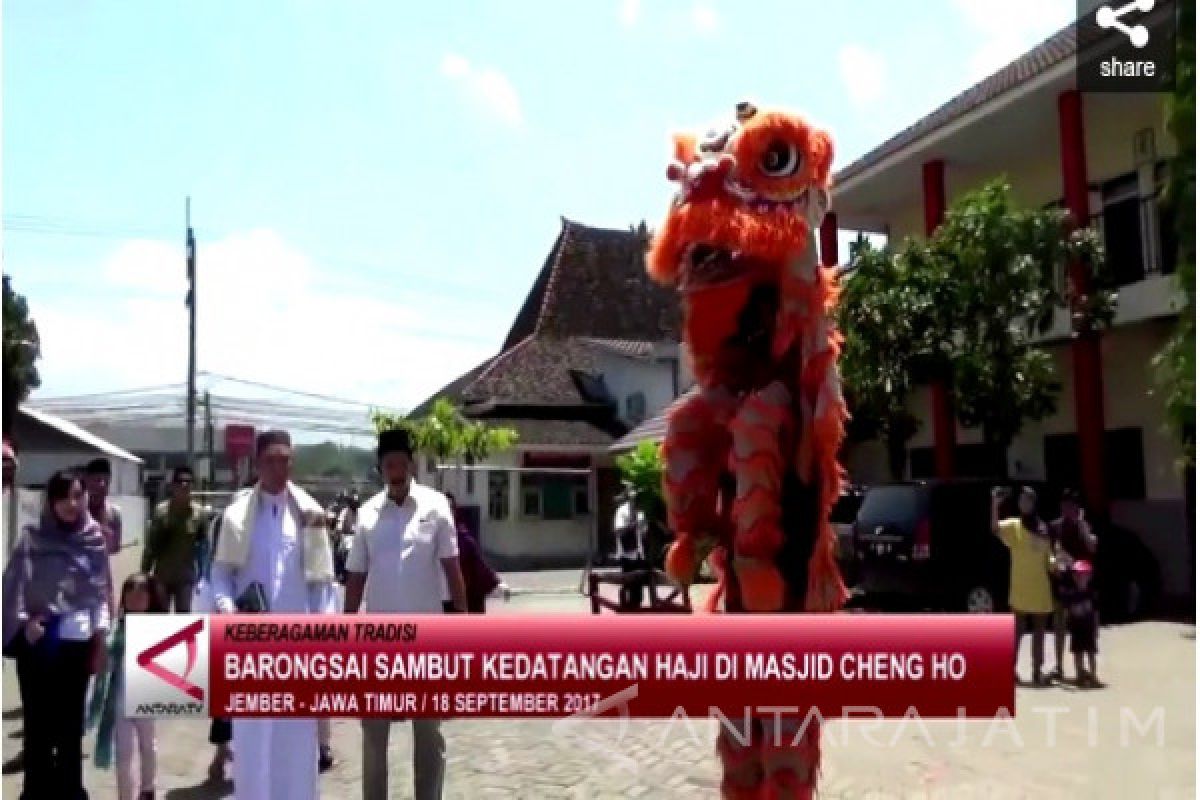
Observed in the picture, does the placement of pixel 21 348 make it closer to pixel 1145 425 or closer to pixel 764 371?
pixel 1145 425

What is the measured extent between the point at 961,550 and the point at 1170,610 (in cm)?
303

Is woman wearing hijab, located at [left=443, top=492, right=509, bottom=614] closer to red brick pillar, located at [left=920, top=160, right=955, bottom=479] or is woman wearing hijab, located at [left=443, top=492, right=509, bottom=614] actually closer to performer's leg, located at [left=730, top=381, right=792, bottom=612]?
performer's leg, located at [left=730, top=381, right=792, bottom=612]

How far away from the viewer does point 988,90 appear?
49.2ft

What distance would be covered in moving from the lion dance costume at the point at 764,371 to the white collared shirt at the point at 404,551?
1.48 m

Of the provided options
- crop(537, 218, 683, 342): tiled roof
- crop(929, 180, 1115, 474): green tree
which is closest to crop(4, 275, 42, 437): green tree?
crop(537, 218, 683, 342): tiled roof

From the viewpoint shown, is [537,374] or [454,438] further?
[537,374]

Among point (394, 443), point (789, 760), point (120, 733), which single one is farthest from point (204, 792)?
point (789, 760)

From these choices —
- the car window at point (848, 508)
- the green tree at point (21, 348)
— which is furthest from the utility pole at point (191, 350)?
the car window at point (848, 508)

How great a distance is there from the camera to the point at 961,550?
11180mm

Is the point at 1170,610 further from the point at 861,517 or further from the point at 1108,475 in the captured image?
the point at 861,517

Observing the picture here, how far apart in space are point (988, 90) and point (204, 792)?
42.3 feet

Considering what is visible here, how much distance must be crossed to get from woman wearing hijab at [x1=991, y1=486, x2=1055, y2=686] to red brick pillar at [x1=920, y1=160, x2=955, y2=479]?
6123 millimetres

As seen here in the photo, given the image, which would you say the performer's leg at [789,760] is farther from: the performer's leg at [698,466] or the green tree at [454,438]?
the green tree at [454,438]

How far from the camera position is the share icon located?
9664 millimetres
